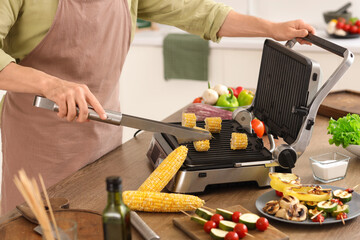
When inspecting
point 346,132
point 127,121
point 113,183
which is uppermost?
point 113,183

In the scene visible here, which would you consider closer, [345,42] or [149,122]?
[149,122]

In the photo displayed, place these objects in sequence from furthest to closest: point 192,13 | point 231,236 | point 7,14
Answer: point 192,13 < point 7,14 < point 231,236

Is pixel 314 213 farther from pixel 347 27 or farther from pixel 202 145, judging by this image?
pixel 347 27

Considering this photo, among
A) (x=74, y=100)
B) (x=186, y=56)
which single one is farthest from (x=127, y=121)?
(x=186, y=56)

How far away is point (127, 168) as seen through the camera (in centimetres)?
178

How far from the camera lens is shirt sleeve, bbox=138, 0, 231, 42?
2.16 meters

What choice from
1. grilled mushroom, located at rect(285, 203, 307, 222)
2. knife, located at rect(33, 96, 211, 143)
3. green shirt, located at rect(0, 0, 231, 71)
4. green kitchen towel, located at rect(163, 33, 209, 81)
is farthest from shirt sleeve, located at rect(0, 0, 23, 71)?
green kitchen towel, located at rect(163, 33, 209, 81)

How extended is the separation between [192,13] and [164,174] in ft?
2.96

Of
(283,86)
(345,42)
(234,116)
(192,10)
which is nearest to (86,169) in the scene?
(234,116)

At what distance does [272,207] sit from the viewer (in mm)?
1411

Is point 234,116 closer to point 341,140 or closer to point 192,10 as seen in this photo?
point 341,140

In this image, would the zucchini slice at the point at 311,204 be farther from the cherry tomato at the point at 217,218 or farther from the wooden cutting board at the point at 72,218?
the wooden cutting board at the point at 72,218

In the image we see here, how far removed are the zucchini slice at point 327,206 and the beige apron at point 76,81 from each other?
0.89m

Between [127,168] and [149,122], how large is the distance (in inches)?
12.8
